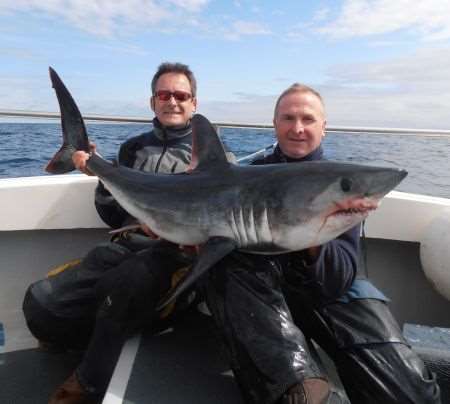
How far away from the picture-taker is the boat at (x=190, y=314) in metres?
2.42

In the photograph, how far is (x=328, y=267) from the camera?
1975 mm

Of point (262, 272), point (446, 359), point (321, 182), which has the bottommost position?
point (446, 359)

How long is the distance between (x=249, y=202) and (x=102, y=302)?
99 centimetres

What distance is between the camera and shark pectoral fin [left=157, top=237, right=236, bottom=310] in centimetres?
178

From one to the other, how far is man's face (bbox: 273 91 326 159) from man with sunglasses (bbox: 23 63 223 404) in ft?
2.73

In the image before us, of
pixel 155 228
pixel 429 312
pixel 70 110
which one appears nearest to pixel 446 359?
pixel 429 312

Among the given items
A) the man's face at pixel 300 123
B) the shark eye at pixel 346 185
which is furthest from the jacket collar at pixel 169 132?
the shark eye at pixel 346 185

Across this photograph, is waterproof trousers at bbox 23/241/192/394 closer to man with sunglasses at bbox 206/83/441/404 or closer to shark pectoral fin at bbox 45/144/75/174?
man with sunglasses at bbox 206/83/441/404

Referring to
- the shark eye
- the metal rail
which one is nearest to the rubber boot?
the shark eye

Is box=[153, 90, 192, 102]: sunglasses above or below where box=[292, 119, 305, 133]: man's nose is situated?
above

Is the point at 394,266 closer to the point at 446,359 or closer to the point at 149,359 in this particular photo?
the point at 446,359

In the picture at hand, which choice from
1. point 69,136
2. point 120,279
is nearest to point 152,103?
point 69,136

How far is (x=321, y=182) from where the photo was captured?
179 centimetres

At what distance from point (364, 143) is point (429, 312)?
6.60 meters
